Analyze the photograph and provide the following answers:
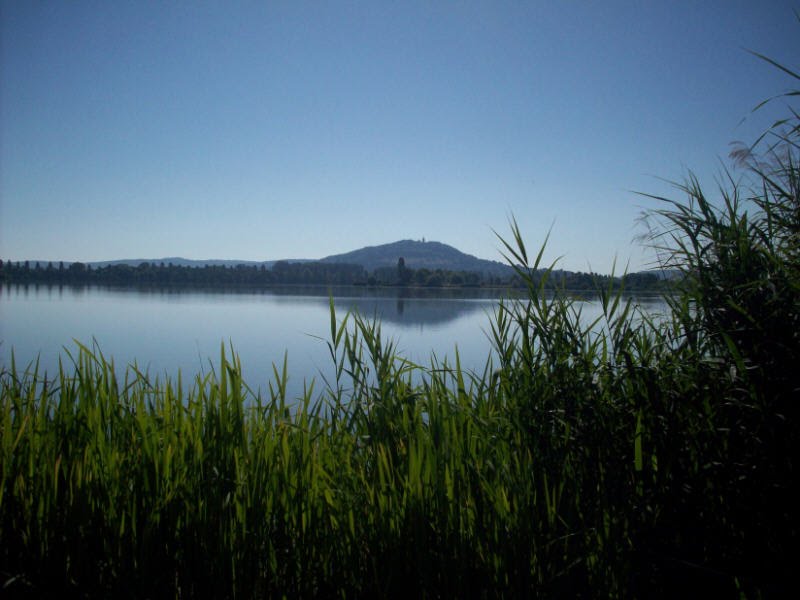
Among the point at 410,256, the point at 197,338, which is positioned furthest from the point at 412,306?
the point at 410,256

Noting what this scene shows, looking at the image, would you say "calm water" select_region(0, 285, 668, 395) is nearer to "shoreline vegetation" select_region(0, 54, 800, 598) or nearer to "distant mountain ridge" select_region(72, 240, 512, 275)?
"shoreline vegetation" select_region(0, 54, 800, 598)

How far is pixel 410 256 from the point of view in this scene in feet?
477

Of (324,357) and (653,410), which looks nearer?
(653,410)

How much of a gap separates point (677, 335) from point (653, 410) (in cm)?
82

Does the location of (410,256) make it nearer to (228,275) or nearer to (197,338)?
(228,275)

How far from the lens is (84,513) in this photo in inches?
101

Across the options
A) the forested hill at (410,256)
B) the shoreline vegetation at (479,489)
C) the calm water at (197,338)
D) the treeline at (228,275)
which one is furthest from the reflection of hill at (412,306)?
the forested hill at (410,256)

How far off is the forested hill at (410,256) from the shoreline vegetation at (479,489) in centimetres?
10329

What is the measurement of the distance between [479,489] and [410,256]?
143 meters

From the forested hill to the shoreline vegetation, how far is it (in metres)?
103

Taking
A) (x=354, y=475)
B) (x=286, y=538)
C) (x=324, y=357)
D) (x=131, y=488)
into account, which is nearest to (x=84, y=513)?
(x=131, y=488)

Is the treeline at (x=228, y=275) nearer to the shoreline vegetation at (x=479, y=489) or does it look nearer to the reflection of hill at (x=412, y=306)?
the reflection of hill at (x=412, y=306)

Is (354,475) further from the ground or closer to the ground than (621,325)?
closer to the ground

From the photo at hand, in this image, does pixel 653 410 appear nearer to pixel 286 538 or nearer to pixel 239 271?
pixel 286 538
